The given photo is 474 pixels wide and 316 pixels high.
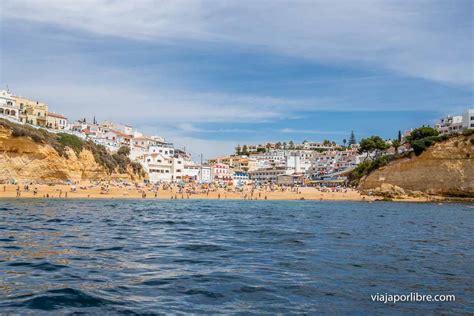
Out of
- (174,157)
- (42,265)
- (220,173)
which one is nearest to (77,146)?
(174,157)

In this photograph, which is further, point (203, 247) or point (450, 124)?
point (450, 124)

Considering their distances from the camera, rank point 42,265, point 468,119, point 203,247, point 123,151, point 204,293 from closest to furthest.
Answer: point 204,293, point 42,265, point 203,247, point 123,151, point 468,119

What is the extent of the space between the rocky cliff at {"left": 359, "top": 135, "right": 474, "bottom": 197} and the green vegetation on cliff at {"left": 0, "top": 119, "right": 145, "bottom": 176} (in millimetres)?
50398

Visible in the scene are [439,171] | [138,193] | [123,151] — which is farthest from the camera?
[123,151]

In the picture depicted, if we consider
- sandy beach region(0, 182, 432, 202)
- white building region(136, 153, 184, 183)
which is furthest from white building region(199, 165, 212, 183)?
sandy beach region(0, 182, 432, 202)

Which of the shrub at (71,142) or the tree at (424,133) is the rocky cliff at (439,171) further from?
the shrub at (71,142)

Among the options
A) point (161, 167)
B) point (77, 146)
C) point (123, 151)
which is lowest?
point (161, 167)

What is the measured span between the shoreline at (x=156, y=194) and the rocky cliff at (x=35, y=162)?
307 cm

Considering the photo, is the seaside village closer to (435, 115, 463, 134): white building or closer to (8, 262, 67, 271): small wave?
(435, 115, 463, 134): white building

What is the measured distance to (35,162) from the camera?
6112 centimetres

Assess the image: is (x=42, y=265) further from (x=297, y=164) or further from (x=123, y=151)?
(x=297, y=164)

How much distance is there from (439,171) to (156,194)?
166 ft

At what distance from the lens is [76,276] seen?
10.4 m

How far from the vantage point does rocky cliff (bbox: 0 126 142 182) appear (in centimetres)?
5778
